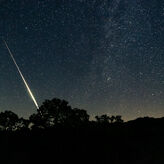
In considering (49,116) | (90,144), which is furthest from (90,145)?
(49,116)

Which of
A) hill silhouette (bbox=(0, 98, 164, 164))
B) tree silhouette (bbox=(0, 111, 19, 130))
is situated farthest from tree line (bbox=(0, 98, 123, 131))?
hill silhouette (bbox=(0, 98, 164, 164))

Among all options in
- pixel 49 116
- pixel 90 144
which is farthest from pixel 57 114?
pixel 90 144

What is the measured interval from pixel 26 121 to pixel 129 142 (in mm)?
23966

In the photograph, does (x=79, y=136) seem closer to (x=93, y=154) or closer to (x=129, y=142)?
(x=93, y=154)

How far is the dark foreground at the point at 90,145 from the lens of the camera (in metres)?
15.6

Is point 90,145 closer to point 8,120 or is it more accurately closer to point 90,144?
point 90,144

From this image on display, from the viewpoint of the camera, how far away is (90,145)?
16.4 meters

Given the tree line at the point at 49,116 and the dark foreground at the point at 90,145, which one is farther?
the tree line at the point at 49,116

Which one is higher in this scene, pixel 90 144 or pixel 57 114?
pixel 57 114

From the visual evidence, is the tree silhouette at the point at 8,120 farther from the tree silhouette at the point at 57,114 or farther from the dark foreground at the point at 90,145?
the dark foreground at the point at 90,145

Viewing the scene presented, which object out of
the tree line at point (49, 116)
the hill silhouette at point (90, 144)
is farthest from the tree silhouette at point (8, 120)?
the hill silhouette at point (90, 144)

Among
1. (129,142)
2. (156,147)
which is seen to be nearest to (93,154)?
(129,142)

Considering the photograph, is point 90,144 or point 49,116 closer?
point 90,144

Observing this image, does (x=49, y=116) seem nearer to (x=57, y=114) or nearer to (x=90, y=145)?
(x=57, y=114)
